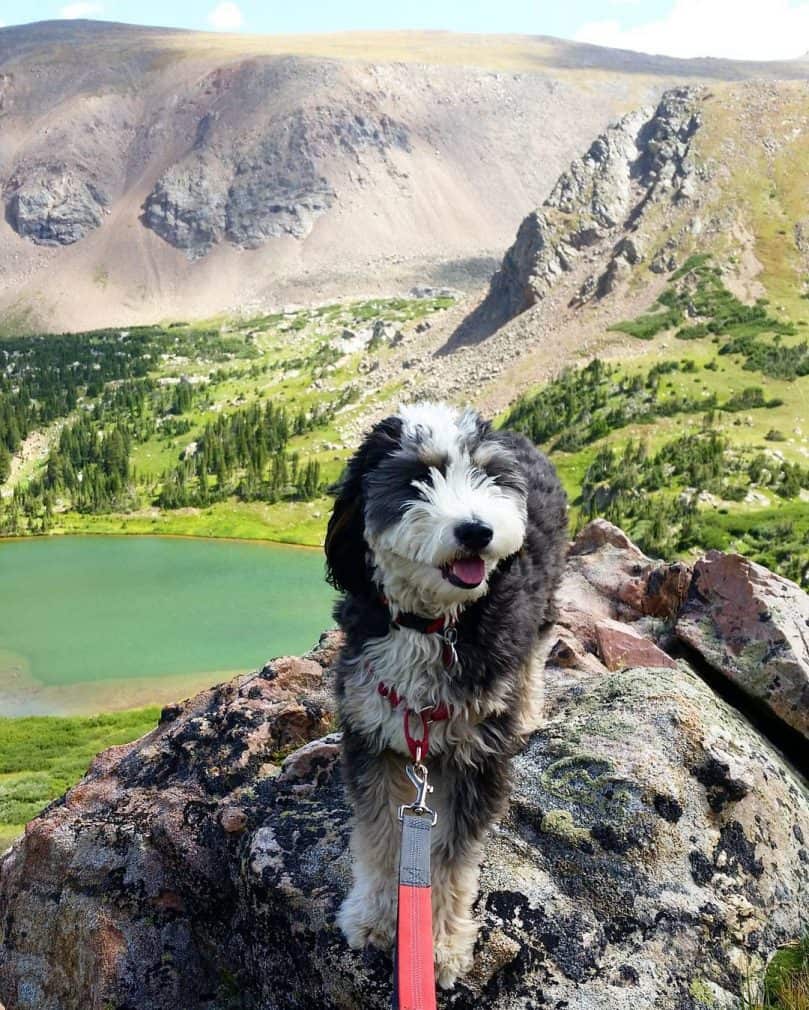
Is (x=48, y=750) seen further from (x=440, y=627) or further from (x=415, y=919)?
(x=415, y=919)

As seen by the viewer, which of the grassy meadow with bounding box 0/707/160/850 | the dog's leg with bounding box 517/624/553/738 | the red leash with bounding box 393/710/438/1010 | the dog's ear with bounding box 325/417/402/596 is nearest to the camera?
the red leash with bounding box 393/710/438/1010

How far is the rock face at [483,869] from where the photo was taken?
4.60 meters

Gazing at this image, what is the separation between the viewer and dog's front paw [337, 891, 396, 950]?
4.69m

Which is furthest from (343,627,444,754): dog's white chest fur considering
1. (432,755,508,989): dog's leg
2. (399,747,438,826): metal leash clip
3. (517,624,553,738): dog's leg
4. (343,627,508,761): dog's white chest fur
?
(517,624,553,738): dog's leg

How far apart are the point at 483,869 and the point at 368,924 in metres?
0.83

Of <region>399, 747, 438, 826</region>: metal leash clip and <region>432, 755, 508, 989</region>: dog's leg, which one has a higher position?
<region>399, 747, 438, 826</region>: metal leash clip

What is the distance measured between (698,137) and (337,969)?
12769cm

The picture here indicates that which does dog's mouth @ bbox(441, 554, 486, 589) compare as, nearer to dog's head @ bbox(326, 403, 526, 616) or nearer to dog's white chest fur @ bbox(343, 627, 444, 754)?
dog's head @ bbox(326, 403, 526, 616)

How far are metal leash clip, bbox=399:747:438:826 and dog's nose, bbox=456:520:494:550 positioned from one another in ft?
4.51

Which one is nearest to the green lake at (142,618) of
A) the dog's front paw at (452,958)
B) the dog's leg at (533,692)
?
the dog's leg at (533,692)

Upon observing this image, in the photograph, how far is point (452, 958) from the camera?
455 centimetres

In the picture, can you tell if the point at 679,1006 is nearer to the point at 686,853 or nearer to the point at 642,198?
the point at 686,853

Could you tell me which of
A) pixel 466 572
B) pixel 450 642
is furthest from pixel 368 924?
pixel 466 572

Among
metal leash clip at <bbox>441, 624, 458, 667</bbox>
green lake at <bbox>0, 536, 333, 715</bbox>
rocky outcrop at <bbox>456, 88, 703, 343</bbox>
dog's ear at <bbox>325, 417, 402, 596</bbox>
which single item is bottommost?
green lake at <bbox>0, 536, 333, 715</bbox>
